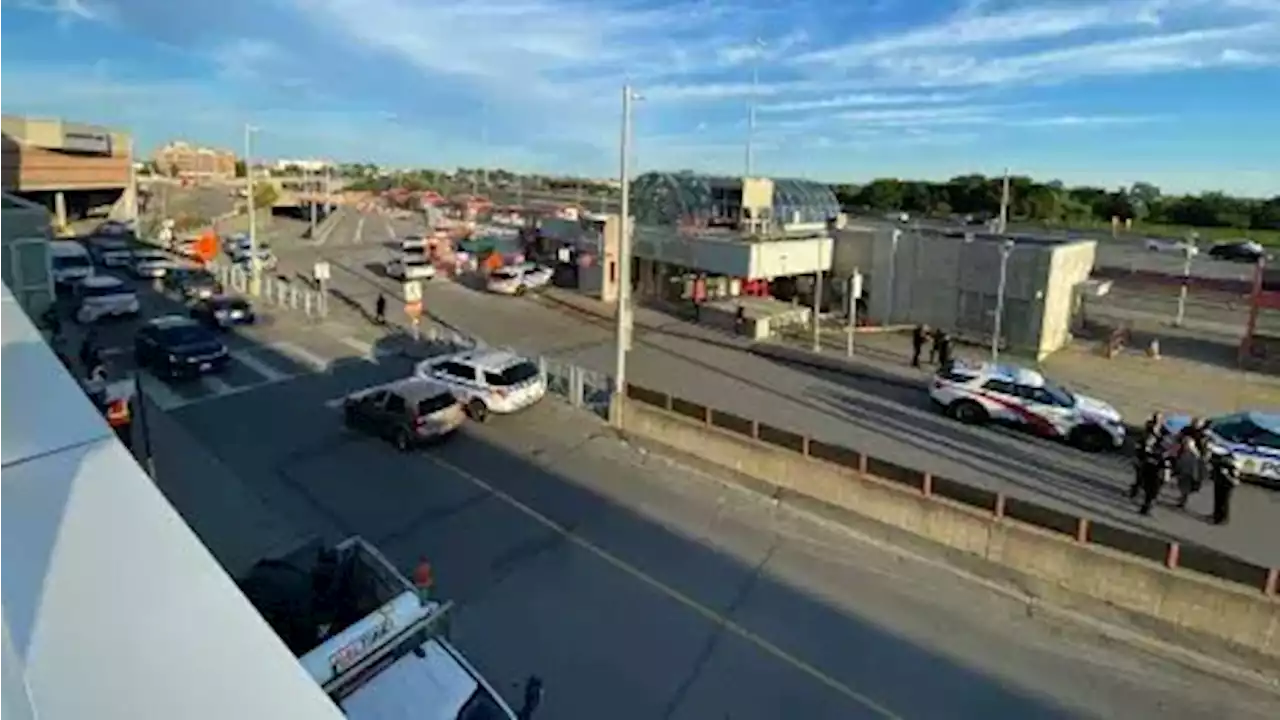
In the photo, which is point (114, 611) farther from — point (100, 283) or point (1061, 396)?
point (100, 283)

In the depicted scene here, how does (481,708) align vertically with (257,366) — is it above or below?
above

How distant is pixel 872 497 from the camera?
47.2ft

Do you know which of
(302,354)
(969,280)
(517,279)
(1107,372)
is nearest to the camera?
(302,354)

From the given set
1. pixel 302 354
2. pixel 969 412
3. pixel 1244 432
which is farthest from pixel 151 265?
pixel 1244 432

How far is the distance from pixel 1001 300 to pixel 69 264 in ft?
117

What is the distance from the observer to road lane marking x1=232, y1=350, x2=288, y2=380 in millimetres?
21844

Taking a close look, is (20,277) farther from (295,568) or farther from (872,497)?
(872,497)

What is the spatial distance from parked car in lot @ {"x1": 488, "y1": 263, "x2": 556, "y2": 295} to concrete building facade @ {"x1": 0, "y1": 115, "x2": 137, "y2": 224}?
32044 millimetres

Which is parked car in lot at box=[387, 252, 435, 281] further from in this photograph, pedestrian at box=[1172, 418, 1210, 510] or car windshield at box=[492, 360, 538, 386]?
pedestrian at box=[1172, 418, 1210, 510]

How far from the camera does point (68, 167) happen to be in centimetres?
5425

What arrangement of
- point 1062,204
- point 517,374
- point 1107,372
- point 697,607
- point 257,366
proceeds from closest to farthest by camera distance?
1. point 697,607
2. point 517,374
3. point 257,366
4. point 1107,372
5. point 1062,204

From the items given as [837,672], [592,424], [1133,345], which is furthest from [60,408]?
[1133,345]

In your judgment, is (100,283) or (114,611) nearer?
(114,611)

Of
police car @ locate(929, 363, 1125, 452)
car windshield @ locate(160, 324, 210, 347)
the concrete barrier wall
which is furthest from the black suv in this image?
police car @ locate(929, 363, 1125, 452)
